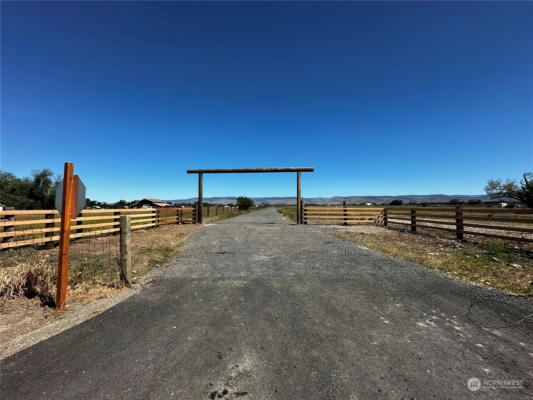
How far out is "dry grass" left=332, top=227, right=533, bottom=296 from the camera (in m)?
4.44

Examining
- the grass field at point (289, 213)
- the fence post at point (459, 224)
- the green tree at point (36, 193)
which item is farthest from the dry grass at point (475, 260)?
the green tree at point (36, 193)

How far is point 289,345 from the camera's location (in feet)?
8.14

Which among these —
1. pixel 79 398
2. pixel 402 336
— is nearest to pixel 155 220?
pixel 79 398

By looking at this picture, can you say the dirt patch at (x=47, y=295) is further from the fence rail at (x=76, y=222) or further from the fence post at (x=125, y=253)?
the fence rail at (x=76, y=222)

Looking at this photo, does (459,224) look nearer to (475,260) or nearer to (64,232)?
(475,260)

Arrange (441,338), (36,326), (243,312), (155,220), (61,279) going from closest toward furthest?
1. (441,338)
2. (36,326)
3. (243,312)
4. (61,279)
5. (155,220)

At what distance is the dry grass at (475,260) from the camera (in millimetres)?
4441

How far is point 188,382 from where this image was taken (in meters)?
1.97

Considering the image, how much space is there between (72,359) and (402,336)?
376cm

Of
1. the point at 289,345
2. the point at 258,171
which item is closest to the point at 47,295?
the point at 289,345

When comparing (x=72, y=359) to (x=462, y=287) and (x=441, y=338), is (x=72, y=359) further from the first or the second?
(x=462, y=287)

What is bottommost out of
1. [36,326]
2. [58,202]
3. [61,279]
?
[36,326]
